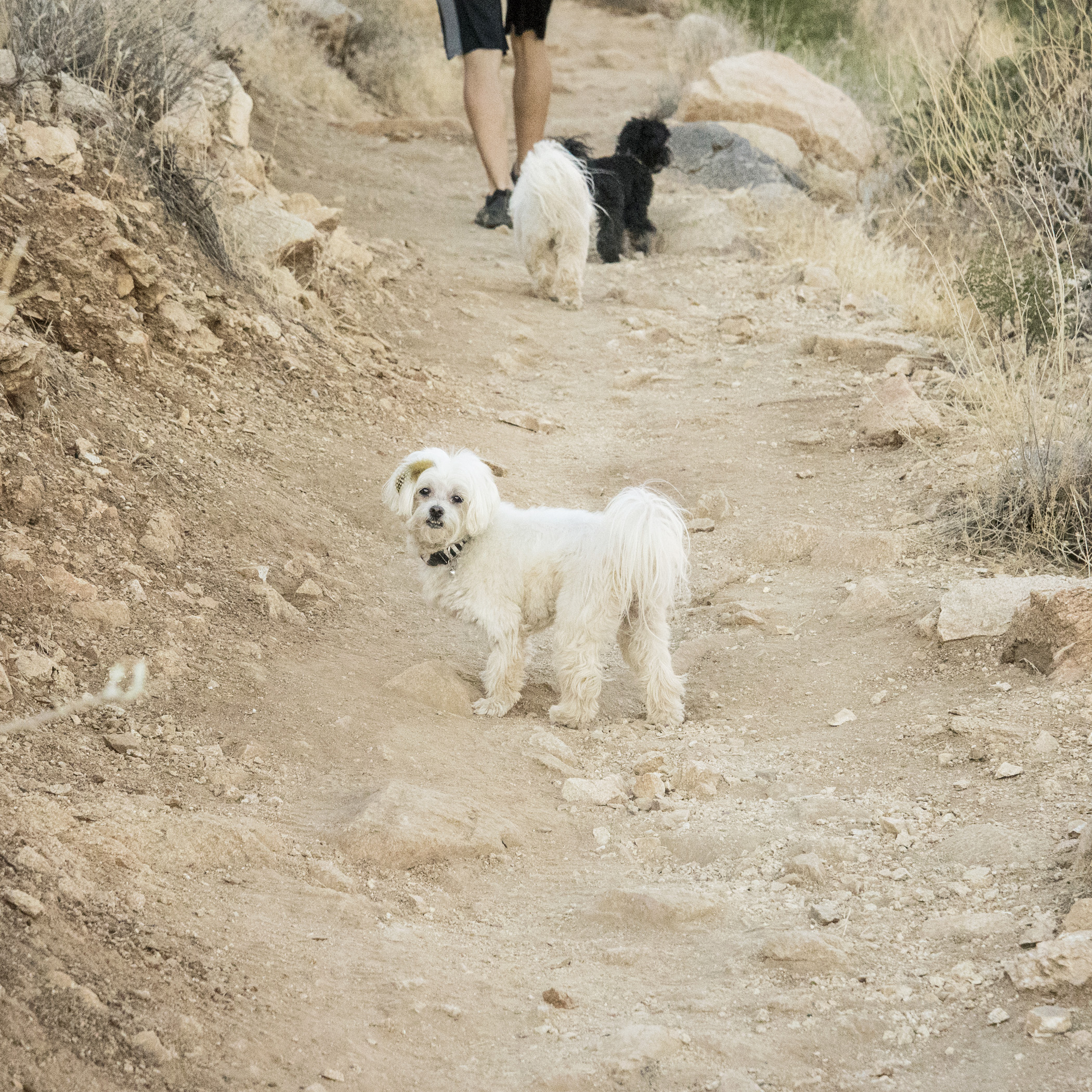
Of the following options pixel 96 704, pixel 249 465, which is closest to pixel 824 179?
pixel 249 465

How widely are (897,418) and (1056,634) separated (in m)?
2.58

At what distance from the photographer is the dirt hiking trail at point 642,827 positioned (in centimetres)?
247

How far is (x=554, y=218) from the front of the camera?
811 cm

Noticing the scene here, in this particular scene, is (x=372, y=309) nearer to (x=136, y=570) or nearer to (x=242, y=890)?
(x=136, y=570)

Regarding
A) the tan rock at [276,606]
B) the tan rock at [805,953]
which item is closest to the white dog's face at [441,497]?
the tan rock at [276,606]

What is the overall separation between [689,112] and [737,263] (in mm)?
3841

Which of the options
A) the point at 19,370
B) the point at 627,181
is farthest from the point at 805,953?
the point at 627,181

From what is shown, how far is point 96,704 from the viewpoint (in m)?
3.69

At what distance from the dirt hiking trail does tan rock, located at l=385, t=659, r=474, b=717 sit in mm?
15

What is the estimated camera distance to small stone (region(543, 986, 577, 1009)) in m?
2.67

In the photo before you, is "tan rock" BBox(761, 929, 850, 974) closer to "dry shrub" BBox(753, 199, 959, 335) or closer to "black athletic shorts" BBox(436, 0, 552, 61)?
"dry shrub" BBox(753, 199, 959, 335)

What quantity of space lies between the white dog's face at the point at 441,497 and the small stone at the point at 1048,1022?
2.50m

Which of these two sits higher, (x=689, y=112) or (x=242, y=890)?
(x=689, y=112)

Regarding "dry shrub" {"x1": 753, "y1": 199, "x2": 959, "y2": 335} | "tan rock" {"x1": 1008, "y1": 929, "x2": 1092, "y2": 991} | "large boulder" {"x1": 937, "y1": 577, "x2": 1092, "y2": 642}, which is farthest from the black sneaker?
"tan rock" {"x1": 1008, "y1": 929, "x2": 1092, "y2": 991}
